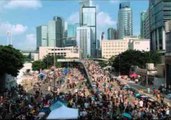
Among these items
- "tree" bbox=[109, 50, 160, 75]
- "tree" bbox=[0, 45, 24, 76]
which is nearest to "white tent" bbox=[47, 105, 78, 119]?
"tree" bbox=[0, 45, 24, 76]

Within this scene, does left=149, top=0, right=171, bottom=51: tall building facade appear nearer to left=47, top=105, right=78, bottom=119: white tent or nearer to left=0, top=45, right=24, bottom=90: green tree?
left=0, top=45, right=24, bottom=90: green tree

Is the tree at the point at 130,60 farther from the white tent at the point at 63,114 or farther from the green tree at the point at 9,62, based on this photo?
the white tent at the point at 63,114

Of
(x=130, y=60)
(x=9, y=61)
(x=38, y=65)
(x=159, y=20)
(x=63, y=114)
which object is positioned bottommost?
(x=63, y=114)

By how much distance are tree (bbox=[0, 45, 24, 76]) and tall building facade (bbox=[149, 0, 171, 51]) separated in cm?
9691

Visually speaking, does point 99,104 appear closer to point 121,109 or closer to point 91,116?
point 121,109

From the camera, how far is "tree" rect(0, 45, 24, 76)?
65688 mm

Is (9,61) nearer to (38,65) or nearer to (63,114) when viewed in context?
(63,114)

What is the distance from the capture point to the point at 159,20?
17112cm

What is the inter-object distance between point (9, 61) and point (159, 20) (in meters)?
112

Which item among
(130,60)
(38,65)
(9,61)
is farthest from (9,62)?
(38,65)

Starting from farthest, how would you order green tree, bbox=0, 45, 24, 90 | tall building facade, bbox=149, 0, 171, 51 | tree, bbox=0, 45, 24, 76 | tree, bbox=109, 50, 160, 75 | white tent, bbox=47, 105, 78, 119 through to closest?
1. tall building facade, bbox=149, 0, 171, 51
2. tree, bbox=109, 50, 160, 75
3. tree, bbox=0, 45, 24, 76
4. green tree, bbox=0, 45, 24, 90
5. white tent, bbox=47, 105, 78, 119

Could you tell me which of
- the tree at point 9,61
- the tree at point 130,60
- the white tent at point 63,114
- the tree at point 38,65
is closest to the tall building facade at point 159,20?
the tree at point 130,60

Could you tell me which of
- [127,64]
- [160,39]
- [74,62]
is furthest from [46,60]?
[127,64]

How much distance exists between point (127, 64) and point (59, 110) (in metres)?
104
